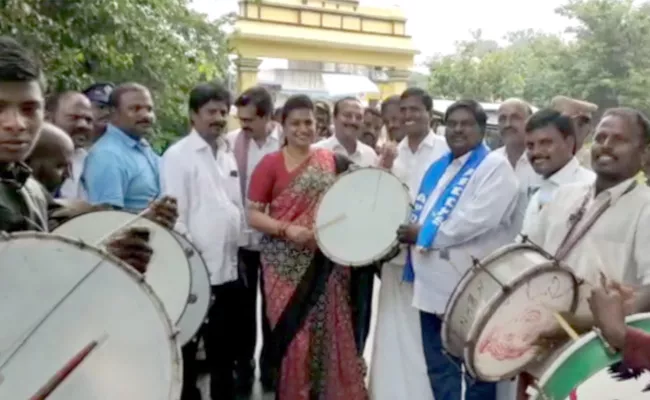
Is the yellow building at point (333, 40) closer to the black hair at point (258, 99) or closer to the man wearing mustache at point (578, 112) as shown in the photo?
the black hair at point (258, 99)

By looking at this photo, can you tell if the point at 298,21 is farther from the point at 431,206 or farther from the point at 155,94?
the point at 431,206

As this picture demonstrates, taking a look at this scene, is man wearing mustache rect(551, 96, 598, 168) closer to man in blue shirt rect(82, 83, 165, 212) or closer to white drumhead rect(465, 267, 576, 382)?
white drumhead rect(465, 267, 576, 382)

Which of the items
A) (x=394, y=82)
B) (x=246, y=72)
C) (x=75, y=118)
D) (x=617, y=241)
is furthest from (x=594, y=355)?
(x=394, y=82)

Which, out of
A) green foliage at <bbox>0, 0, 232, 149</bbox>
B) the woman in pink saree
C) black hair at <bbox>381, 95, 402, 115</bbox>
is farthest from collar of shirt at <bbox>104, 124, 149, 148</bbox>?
black hair at <bbox>381, 95, 402, 115</bbox>

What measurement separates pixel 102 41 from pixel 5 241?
5.44m

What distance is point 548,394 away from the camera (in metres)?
2.41

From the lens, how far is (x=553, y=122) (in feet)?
13.5

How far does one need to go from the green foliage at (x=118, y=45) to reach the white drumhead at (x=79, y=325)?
13.4 ft

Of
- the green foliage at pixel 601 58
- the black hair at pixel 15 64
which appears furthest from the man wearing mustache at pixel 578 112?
the green foliage at pixel 601 58

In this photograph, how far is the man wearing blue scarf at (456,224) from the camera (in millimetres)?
4012

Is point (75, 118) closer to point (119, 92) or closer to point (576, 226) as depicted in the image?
point (119, 92)

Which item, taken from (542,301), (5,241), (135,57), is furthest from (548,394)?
(135,57)

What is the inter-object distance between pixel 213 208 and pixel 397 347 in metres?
1.26

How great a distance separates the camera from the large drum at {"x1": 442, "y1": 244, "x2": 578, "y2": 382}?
285cm
